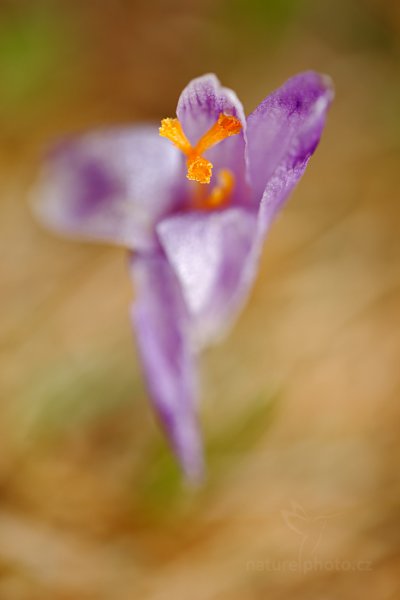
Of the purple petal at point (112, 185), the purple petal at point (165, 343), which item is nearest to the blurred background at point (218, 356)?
the purple petal at point (165, 343)

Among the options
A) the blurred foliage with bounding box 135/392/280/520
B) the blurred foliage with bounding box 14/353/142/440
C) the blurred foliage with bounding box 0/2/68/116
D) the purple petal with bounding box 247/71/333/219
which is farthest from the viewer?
the blurred foliage with bounding box 0/2/68/116

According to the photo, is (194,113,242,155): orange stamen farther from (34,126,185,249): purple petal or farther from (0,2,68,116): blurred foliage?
(0,2,68,116): blurred foliage

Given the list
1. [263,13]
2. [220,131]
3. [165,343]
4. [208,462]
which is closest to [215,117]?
[220,131]

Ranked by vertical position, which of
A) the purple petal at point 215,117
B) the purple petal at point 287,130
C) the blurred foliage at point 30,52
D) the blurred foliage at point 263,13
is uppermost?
the blurred foliage at point 30,52

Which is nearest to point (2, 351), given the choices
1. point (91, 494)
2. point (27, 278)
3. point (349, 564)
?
point (27, 278)

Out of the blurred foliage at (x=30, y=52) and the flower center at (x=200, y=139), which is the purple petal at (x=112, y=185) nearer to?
the flower center at (x=200, y=139)

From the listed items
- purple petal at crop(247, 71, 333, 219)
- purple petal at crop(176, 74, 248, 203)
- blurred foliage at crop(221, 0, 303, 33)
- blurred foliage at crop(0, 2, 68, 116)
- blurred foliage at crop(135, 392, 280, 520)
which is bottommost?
purple petal at crop(247, 71, 333, 219)

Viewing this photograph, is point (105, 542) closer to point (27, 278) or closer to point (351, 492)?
point (351, 492)

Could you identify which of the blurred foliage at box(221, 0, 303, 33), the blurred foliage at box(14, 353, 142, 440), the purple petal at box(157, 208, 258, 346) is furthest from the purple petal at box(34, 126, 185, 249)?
the blurred foliage at box(221, 0, 303, 33)
